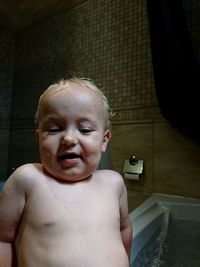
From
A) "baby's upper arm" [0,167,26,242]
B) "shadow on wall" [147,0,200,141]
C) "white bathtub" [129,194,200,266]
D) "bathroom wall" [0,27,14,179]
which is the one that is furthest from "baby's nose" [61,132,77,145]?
"bathroom wall" [0,27,14,179]

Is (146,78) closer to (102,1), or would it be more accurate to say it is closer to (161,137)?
(161,137)

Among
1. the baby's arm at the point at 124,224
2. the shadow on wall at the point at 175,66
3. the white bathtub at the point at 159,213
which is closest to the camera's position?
the baby's arm at the point at 124,224

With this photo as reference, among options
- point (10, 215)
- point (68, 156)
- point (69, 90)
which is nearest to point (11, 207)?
point (10, 215)

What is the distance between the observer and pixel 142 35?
115 centimetres

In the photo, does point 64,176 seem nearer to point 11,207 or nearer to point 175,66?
point 11,207

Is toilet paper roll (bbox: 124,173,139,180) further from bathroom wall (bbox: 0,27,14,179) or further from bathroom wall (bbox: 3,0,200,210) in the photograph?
bathroom wall (bbox: 0,27,14,179)

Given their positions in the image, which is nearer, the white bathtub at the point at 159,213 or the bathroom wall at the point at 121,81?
the white bathtub at the point at 159,213

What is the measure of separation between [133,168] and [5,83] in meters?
1.13

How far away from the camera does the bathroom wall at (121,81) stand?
104 cm

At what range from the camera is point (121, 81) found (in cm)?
120

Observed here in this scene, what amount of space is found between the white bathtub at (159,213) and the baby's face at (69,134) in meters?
0.34

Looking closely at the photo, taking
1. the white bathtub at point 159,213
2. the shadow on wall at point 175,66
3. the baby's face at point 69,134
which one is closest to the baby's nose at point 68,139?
the baby's face at point 69,134

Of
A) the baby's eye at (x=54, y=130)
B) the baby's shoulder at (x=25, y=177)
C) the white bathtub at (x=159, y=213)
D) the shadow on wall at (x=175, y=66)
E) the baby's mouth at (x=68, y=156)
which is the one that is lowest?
the white bathtub at (x=159, y=213)

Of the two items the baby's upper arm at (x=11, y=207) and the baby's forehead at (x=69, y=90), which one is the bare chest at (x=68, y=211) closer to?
the baby's upper arm at (x=11, y=207)
